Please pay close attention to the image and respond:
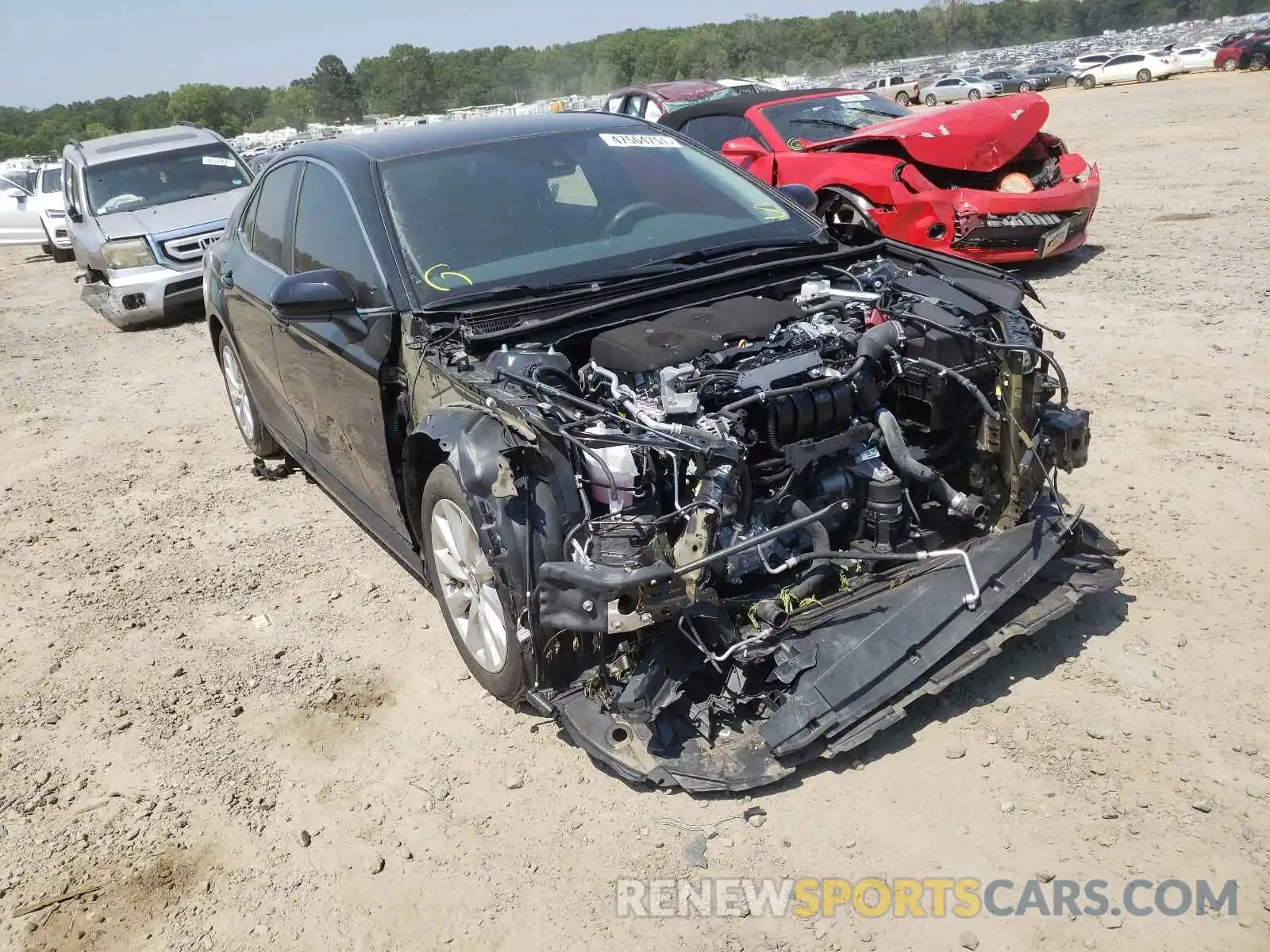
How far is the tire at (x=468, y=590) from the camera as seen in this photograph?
9.99 ft

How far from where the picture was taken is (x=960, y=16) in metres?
110

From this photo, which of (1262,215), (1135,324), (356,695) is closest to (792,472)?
(356,695)

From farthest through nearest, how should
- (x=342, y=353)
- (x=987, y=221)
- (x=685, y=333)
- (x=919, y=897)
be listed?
1. (x=987, y=221)
2. (x=342, y=353)
3. (x=685, y=333)
4. (x=919, y=897)

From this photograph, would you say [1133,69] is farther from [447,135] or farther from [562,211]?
[562,211]

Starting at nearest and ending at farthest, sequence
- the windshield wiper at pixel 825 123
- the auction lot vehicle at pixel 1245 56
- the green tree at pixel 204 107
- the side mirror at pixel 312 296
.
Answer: the side mirror at pixel 312 296
the windshield wiper at pixel 825 123
the auction lot vehicle at pixel 1245 56
the green tree at pixel 204 107

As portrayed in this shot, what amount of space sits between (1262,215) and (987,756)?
8.56 m

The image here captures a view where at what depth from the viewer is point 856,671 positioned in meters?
2.84

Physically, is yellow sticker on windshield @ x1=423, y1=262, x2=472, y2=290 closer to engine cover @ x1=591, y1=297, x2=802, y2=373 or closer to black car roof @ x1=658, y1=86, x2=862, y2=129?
engine cover @ x1=591, y1=297, x2=802, y2=373

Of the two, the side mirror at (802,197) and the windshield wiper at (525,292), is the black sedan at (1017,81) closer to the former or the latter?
the side mirror at (802,197)

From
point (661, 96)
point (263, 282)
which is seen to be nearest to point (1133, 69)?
point (661, 96)

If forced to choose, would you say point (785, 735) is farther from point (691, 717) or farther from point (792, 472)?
point (792, 472)

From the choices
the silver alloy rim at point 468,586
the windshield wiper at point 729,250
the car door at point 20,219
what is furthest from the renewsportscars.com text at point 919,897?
the car door at point 20,219

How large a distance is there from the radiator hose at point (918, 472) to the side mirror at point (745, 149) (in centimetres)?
651

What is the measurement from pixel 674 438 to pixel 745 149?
7286 millimetres
